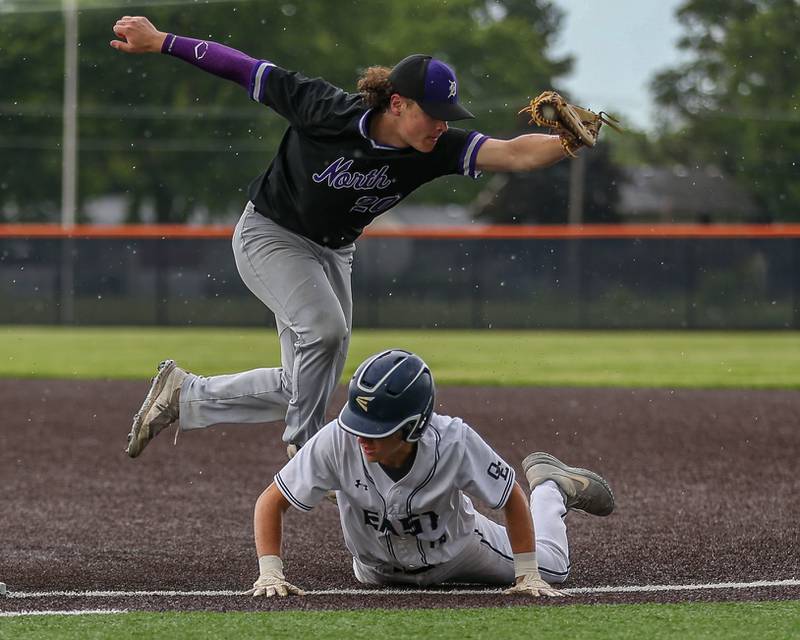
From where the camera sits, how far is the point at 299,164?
206 inches

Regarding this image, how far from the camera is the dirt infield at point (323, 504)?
15.1 ft

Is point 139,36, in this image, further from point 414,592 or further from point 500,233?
point 500,233

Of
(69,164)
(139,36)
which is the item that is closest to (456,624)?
(139,36)

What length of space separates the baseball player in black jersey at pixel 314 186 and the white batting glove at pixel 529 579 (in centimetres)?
138

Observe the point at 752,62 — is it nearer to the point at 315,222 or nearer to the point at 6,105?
the point at 6,105

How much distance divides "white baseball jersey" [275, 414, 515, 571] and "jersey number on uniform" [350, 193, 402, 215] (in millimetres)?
1193

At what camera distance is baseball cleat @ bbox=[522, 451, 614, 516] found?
16.5 feet

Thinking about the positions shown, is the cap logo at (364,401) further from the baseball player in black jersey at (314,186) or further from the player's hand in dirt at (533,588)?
the baseball player in black jersey at (314,186)

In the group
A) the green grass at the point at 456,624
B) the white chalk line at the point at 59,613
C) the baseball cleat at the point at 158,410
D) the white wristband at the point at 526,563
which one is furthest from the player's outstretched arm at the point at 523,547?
the baseball cleat at the point at 158,410

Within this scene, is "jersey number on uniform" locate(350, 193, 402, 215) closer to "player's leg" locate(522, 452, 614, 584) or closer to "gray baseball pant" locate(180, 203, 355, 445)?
"gray baseball pant" locate(180, 203, 355, 445)

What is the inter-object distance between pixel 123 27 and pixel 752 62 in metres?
31.2

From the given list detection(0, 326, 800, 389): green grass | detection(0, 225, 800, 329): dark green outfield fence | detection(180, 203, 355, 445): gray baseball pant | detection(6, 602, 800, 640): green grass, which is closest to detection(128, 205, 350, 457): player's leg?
detection(180, 203, 355, 445): gray baseball pant

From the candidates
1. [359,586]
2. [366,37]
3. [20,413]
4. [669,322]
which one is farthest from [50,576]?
[366,37]

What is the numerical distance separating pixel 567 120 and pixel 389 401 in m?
1.48
